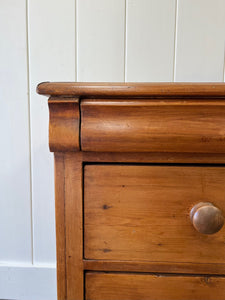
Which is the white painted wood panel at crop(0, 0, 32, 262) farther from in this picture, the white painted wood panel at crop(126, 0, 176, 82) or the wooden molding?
the wooden molding

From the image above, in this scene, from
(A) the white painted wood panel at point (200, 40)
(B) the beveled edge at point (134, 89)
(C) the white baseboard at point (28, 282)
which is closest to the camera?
(B) the beveled edge at point (134, 89)

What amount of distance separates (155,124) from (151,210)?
14 centimetres

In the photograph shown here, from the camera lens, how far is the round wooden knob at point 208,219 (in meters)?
0.39

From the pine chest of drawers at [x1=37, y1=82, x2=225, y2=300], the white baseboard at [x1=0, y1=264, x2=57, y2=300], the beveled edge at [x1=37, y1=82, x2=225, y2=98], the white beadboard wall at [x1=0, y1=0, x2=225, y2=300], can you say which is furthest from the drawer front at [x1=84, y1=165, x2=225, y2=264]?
the white baseboard at [x1=0, y1=264, x2=57, y2=300]

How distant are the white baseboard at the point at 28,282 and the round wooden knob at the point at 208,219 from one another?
682 millimetres

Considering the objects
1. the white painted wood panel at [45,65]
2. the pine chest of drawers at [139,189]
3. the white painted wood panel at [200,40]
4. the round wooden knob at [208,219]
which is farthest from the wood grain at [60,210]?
the white painted wood panel at [200,40]

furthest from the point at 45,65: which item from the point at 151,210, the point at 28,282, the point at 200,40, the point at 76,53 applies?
the point at 28,282

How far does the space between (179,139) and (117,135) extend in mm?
96

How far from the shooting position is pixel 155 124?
0.39m

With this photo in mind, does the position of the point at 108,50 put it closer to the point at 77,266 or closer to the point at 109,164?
the point at 109,164

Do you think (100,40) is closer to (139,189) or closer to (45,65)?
(45,65)

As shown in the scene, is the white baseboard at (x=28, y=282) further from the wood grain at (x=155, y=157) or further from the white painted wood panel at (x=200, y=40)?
the white painted wood panel at (x=200, y=40)

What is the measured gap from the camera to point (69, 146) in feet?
1.33

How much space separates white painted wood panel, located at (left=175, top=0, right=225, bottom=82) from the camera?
78cm
